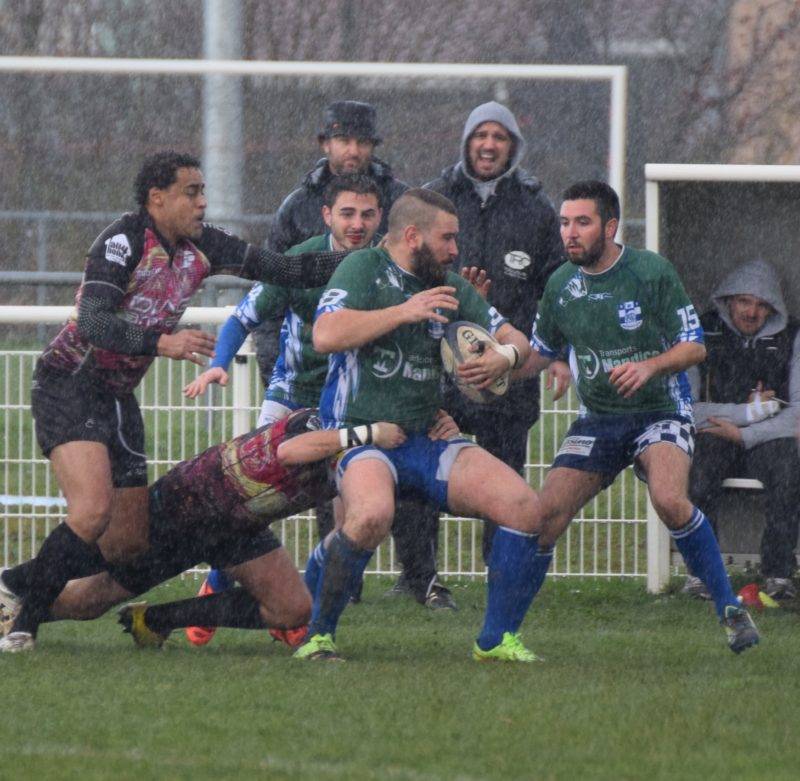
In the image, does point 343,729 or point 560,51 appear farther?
point 560,51

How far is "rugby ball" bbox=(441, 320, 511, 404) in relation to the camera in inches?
276

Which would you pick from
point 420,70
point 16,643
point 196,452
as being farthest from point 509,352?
point 420,70

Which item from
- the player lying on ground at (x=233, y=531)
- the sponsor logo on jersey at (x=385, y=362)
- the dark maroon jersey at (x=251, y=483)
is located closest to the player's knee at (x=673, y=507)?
the player lying on ground at (x=233, y=531)

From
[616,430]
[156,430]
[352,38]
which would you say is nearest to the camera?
[616,430]

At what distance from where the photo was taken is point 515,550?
7055 millimetres

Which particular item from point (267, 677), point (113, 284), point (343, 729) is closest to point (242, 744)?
point (343, 729)

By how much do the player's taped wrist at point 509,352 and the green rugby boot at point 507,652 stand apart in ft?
3.19

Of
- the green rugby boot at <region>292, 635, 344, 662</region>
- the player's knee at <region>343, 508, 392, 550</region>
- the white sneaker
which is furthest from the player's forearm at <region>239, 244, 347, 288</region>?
the white sneaker

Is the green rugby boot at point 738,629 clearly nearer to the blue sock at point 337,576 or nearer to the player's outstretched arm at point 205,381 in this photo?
the blue sock at point 337,576

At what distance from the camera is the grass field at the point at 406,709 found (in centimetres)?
539

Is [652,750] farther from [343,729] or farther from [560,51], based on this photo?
[560,51]

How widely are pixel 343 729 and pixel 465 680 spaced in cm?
93

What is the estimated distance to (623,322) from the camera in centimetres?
783

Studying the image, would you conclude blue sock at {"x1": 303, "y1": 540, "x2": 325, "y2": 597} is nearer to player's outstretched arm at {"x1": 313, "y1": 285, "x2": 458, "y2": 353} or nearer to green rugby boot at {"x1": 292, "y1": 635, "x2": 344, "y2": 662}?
green rugby boot at {"x1": 292, "y1": 635, "x2": 344, "y2": 662}
